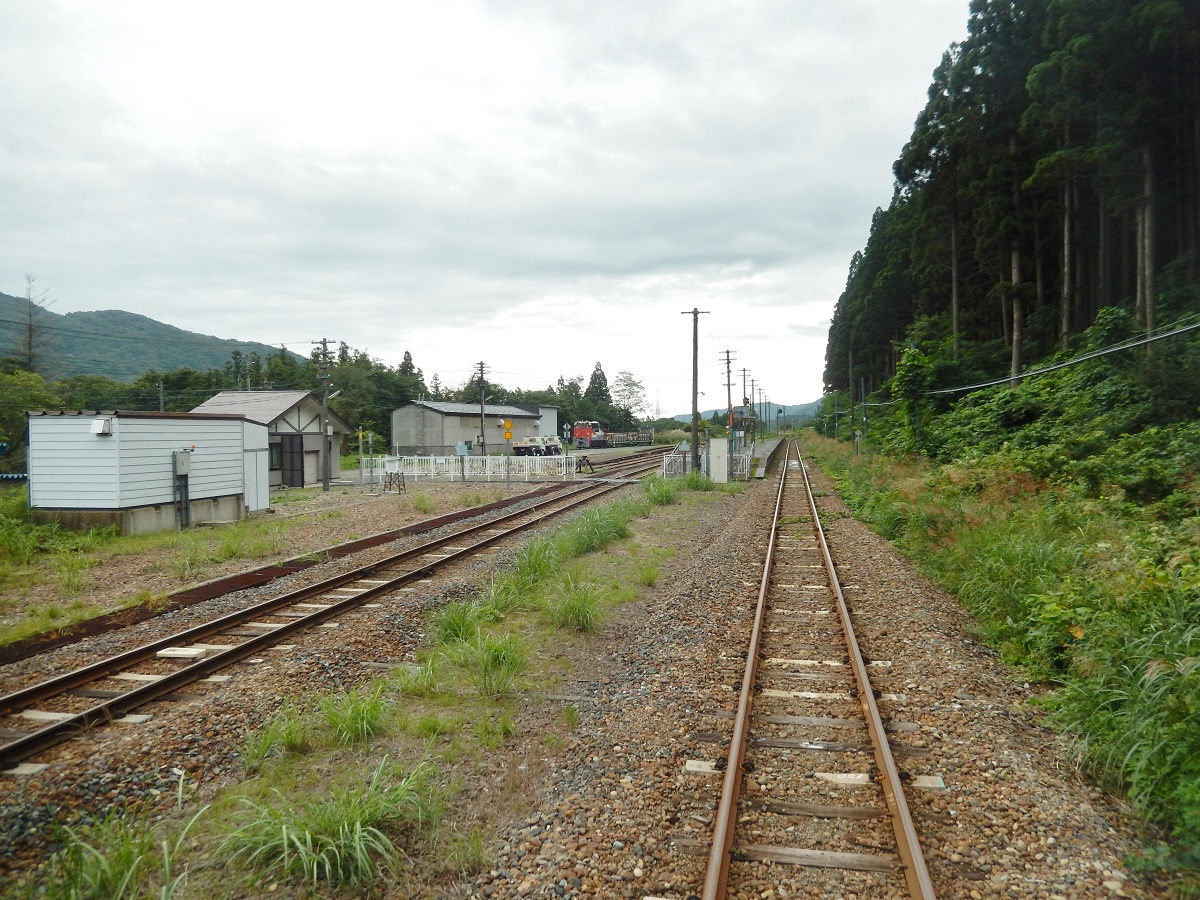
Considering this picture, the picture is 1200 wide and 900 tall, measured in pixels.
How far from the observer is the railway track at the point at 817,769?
367cm

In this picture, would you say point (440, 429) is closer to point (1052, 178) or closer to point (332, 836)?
point (1052, 178)

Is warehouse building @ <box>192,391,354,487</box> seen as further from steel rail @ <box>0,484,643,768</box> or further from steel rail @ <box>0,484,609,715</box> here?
steel rail @ <box>0,484,643,768</box>

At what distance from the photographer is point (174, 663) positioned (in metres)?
7.21

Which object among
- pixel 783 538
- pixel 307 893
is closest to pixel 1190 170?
pixel 783 538

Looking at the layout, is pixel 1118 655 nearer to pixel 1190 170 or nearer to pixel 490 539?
pixel 490 539

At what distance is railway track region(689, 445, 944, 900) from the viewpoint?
3672mm

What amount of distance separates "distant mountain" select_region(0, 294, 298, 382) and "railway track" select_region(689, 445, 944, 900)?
5447 centimetres

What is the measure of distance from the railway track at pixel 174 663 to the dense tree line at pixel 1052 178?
1843 cm

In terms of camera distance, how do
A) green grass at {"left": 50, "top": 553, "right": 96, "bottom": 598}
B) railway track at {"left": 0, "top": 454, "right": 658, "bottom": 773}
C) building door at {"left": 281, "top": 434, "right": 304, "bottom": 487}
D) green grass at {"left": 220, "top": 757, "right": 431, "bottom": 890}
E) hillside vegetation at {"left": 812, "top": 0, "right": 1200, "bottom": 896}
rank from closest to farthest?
green grass at {"left": 220, "top": 757, "right": 431, "bottom": 890}
hillside vegetation at {"left": 812, "top": 0, "right": 1200, "bottom": 896}
railway track at {"left": 0, "top": 454, "right": 658, "bottom": 773}
green grass at {"left": 50, "top": 553, "right": 96, "bottom": 598}
building door at {"left": 281, "top": 434, "right": 304, "bottom": 487}

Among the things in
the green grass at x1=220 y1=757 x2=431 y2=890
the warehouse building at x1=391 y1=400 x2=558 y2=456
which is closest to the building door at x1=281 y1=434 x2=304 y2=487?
the warehouse building at x1=391 y1=400 x2=558 y2=456

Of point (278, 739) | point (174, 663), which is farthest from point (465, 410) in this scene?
point (278, 739)

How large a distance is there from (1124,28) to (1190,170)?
6841 mm

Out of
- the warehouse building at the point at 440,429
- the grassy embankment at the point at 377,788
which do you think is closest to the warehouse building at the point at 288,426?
the warehouse building at the point at 440,429

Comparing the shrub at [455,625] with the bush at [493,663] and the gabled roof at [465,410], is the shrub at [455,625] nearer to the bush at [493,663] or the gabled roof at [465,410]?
the bush at [493,663]
